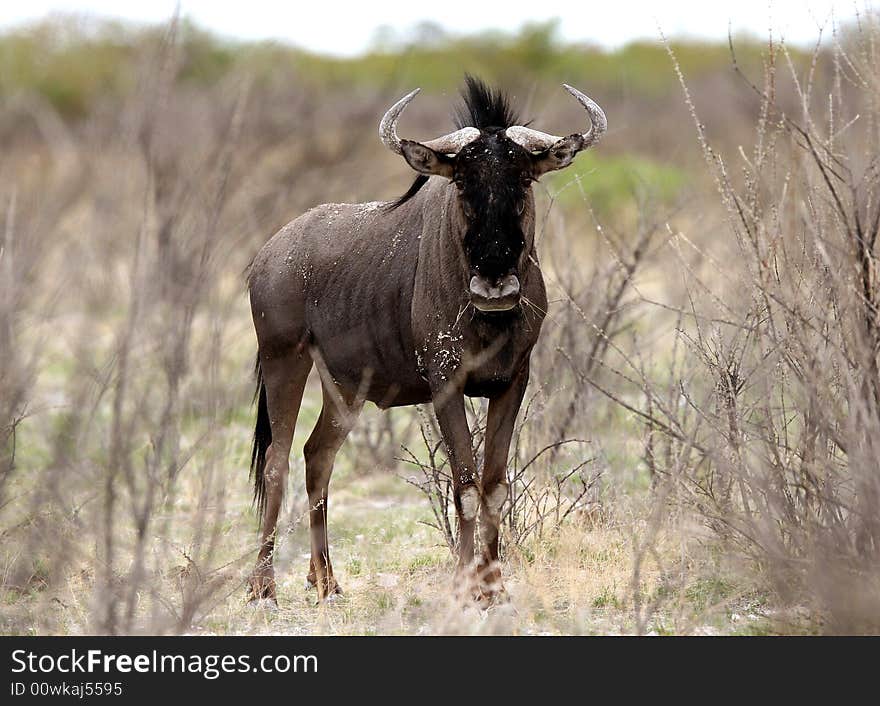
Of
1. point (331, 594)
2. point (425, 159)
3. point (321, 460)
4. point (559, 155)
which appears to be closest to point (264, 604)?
point (331, 594)

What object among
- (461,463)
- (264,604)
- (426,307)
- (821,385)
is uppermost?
(426,307)

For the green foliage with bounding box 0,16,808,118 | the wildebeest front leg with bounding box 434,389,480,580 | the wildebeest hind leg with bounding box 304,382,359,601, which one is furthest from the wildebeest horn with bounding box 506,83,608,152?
the green foliage with bounding box 0,16,808,118

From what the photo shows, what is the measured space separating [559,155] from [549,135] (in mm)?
121

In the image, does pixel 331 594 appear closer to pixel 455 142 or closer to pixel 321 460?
pixel 321 460

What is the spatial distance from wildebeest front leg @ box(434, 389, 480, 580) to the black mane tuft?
1.21 metres

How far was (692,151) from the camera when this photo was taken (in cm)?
2052

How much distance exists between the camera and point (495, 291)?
4926 mm

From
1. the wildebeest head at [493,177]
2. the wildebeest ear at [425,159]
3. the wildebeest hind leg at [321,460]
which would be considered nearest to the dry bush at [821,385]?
the wildebeest head at [493,177]

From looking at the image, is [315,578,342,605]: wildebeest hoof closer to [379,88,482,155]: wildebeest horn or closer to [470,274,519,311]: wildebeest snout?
[470,274,519,311]: wildebeest snout

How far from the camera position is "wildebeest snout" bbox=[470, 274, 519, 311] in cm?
493

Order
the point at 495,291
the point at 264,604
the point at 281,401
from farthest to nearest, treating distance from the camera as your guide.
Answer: the point at 281,401, the point at 264,604, the point at 495,291

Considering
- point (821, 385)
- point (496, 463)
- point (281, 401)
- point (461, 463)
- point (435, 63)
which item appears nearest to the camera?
Answer: point (821, 385)

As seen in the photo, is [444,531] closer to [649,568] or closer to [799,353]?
[649,568]
